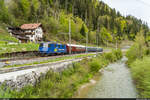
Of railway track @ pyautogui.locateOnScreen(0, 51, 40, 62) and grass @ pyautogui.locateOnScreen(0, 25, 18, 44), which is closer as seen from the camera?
railway track @ pyautogui.locateOnScreen(0, 51, 40, 62)

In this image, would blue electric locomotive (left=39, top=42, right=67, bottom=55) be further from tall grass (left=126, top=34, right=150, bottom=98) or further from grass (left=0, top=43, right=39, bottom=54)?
tall grass (left=126, top=34, right=150, bottom=98)

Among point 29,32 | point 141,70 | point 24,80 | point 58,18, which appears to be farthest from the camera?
point 58,18

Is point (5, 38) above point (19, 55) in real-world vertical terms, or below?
above

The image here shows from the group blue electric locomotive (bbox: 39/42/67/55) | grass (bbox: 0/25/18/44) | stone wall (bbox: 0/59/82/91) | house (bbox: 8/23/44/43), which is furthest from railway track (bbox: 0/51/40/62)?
house (bbox: 8/23/44/43)

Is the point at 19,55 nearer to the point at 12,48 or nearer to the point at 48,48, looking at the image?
the point at 12,48

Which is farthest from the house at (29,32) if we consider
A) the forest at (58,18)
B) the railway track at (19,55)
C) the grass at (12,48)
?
the railway track at (19,55)


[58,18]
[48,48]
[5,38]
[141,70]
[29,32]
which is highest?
[58,18]

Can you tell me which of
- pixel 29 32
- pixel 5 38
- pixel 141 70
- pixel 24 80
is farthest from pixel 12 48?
pixel 29 32

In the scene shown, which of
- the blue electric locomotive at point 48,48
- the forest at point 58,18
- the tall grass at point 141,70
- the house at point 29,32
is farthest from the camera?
the forest at point 58,18

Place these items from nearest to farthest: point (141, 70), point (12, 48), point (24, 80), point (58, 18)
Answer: point (24, 80), point (141, 70), point (12, 48), point (58, 18)

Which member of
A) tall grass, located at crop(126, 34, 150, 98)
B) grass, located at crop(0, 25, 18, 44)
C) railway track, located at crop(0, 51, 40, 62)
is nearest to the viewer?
tall grass, located at crop(126, 34, 150, 98)

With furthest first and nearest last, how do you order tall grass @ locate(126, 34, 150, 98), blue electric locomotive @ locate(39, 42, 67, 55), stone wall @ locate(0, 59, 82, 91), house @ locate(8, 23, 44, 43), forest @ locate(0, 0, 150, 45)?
forest @ locate(0, 0, 150, 45) → house @ locate(8, 23, 44, 43) → blue electric locomotive @ locate(39, 42, 67, 55) → tall grass @ locate(126, 34, 150, 98) → stone wall @ locate(0, 59, 82, 91)

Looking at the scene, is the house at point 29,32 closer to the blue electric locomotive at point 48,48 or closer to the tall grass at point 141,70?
the blue electric locomotive at point 48,48

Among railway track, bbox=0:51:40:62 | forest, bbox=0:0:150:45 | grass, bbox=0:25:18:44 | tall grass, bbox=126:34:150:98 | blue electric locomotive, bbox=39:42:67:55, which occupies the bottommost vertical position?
tall grass, bbox=126:34:150:98
